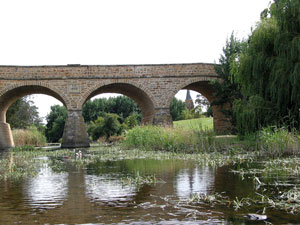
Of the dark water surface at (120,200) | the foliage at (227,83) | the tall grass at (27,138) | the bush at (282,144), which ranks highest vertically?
the foliage at (227,83)

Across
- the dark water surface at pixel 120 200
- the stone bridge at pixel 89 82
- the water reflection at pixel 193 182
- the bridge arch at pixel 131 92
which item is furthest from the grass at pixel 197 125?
the dark water surface at pixel 120 200

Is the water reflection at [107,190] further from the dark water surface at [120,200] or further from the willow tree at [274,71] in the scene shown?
the willow tree at [274,71]

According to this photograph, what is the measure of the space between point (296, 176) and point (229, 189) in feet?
4.92

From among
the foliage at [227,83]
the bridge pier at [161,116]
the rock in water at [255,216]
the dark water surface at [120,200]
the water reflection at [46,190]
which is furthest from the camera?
the bridge pier at [161,116]

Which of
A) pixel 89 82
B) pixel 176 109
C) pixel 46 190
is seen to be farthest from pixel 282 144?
pixel 176 109

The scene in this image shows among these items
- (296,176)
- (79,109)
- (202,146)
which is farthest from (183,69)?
(296,176)

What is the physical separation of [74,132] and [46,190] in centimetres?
1823

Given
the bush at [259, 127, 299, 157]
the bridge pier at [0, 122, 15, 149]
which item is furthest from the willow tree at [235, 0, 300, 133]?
the bridge pier at [0, 122, 15, 149]

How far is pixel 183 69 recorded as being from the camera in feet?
77.7

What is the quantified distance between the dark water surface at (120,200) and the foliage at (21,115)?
26905mm

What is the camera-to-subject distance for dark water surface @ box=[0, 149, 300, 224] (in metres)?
3.41

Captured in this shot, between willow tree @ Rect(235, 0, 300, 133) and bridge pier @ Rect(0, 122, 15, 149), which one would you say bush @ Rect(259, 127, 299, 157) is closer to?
willow tree @ Rect(235, 0, 300, 133)

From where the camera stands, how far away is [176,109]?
50.9 m

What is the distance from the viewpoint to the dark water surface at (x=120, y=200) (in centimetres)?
341
